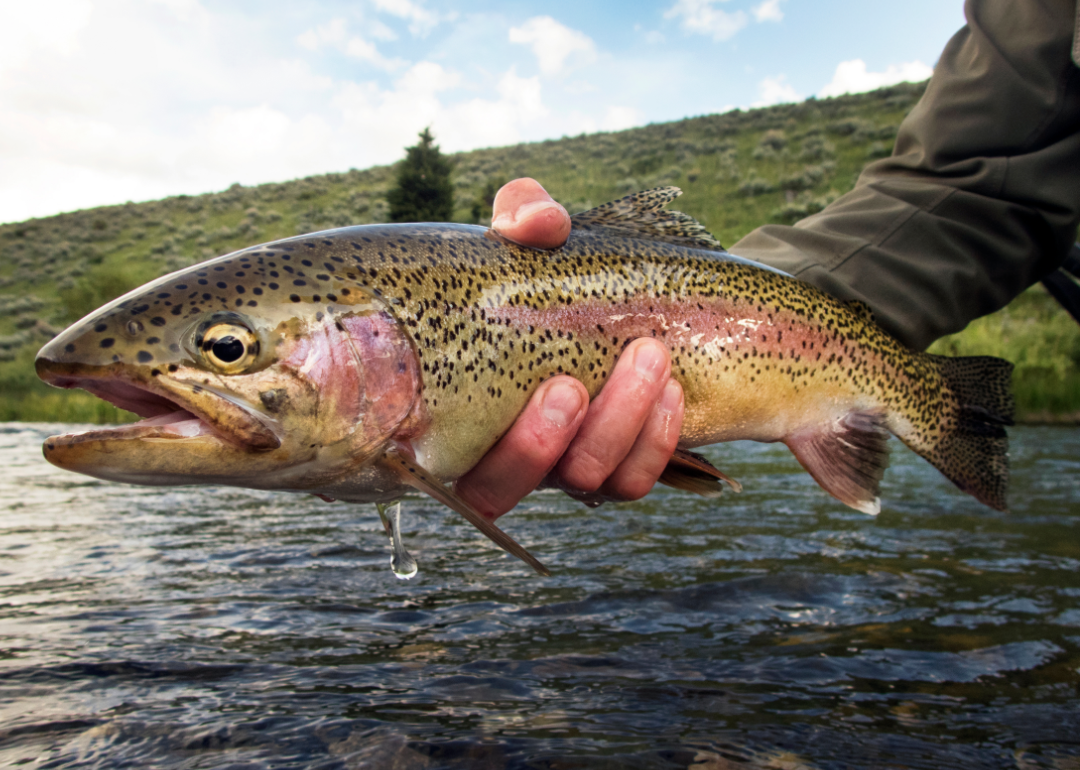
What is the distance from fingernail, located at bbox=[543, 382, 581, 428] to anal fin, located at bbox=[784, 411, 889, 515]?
3.71ft

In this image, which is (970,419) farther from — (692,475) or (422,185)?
(422,185)

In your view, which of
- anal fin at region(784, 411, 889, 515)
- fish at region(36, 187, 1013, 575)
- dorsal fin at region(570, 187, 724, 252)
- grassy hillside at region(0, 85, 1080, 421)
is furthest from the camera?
grassy hillside at region(0, 85, 1080, 421)

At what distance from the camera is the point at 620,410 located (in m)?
2.46

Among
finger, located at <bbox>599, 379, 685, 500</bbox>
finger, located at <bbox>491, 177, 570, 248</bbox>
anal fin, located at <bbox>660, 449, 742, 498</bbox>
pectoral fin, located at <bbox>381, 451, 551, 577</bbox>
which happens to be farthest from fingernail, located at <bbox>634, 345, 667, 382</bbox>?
pectoral fin, located at <bbox>381, 451, 551, 577</bbox>

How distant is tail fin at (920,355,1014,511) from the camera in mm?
3135

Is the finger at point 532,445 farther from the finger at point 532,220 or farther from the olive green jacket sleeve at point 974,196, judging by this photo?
the olive green jacket sleeve at point 974,196

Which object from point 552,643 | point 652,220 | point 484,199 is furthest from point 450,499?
point 484,199

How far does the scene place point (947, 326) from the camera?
329 cm

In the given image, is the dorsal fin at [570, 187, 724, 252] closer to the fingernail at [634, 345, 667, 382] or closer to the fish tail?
the fingernail at [634, 345, 667, 382]

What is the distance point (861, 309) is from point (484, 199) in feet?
102

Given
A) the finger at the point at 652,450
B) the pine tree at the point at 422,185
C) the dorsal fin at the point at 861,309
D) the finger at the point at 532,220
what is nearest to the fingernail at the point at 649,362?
the finger at the point at 652,450

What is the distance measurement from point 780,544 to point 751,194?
31462 mm

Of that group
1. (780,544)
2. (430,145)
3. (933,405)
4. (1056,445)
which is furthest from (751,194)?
(933,405)

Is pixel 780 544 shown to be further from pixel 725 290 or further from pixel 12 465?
pixel 12 465
